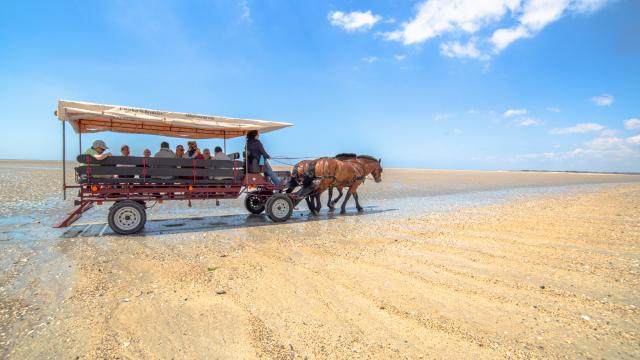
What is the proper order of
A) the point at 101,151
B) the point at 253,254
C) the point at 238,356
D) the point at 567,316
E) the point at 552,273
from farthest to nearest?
the point at 101,151
the point at 253,254
the point at 552,273
the point at 567,316
the point at 238,356

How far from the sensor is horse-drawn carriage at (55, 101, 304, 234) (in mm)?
7398

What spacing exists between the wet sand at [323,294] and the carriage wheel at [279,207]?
206 cm

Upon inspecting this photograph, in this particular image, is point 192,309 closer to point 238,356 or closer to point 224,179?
point 238,356

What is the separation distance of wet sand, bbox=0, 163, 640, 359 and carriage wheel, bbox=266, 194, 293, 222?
206cm

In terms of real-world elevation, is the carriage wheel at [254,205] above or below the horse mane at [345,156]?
below

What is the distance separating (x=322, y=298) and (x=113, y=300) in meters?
2.44

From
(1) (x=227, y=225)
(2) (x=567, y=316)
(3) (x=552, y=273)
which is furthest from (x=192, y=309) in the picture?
(1) (x=227, y=225)

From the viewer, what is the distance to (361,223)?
9422mm

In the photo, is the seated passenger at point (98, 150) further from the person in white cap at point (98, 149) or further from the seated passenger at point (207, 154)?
the seated passenger at point (207, 154)

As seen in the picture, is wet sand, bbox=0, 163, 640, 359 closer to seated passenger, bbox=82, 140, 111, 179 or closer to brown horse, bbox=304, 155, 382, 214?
seated passenger, bbox=82, 140, 111, 179

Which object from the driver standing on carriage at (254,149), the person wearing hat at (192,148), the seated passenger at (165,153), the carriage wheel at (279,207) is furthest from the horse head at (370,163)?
the seated passenger at (165,153)

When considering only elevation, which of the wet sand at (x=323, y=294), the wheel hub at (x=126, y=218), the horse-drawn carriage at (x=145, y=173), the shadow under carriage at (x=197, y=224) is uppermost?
the horse-drawn carriage at (x=145, y=173)

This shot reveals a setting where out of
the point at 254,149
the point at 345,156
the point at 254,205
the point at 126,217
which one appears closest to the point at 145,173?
the point at 126,217

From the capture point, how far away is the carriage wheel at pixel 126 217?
7594 millimetres
